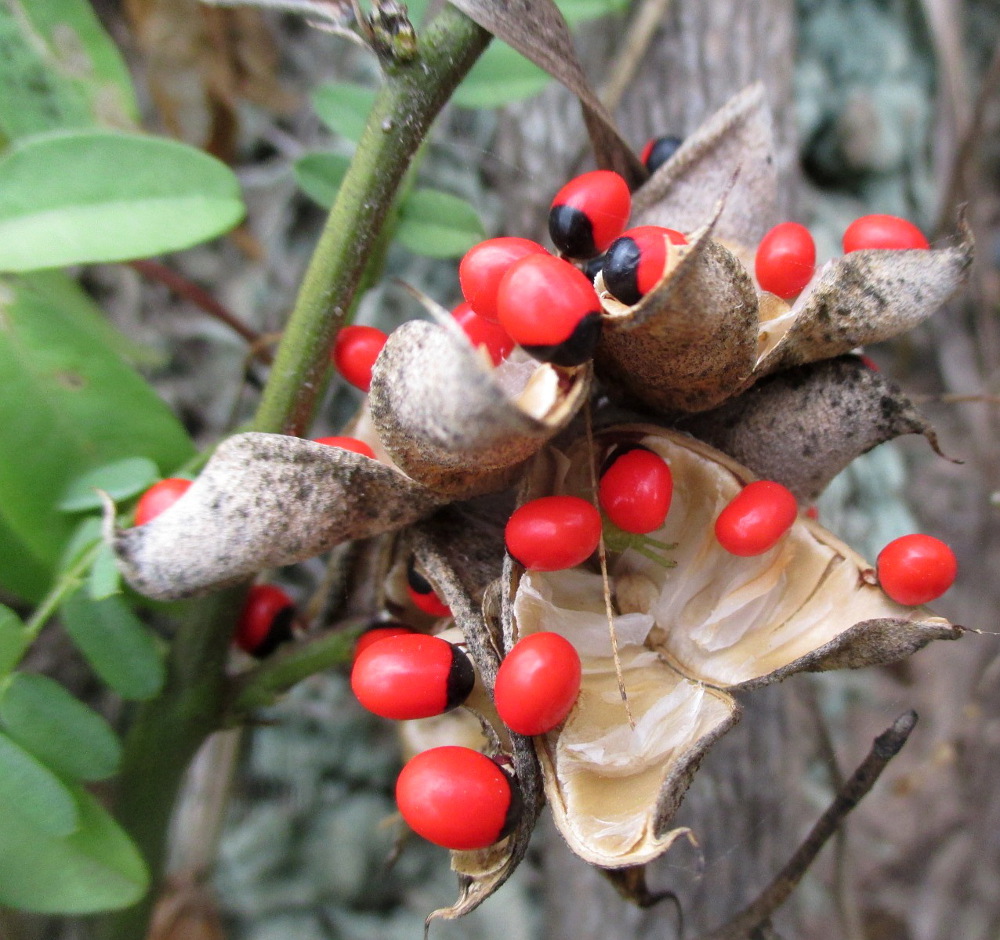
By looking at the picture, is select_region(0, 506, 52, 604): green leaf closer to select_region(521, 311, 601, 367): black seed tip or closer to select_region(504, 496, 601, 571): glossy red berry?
select_region(504, 496, 601, 571): glossy red berry

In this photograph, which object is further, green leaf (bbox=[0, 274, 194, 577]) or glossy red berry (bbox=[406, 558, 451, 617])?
green leaf (bbox=[0, 274, 194, 577])

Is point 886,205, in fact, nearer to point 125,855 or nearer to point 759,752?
point 759,752

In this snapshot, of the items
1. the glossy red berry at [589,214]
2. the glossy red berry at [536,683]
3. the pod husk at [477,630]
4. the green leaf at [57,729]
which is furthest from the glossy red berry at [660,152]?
the green leaf at [57,729]

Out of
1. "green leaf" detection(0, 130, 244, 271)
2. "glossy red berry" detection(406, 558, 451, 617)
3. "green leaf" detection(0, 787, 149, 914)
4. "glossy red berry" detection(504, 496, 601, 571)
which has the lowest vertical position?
"green leaf" detection(0, 787, 149, 914)

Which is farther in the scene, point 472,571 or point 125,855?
point 125,855

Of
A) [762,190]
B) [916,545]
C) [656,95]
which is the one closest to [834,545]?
[916,545]

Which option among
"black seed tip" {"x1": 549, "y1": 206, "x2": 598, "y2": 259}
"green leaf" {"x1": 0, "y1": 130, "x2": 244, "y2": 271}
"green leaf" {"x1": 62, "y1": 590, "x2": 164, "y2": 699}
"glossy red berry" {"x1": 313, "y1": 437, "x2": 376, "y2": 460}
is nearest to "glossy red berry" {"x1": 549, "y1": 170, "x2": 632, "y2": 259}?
"black seed tip" {"x1": 549, "y1": 206, "x2": 598, "y2": 259}

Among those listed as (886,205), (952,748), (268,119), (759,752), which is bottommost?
(759,752)
